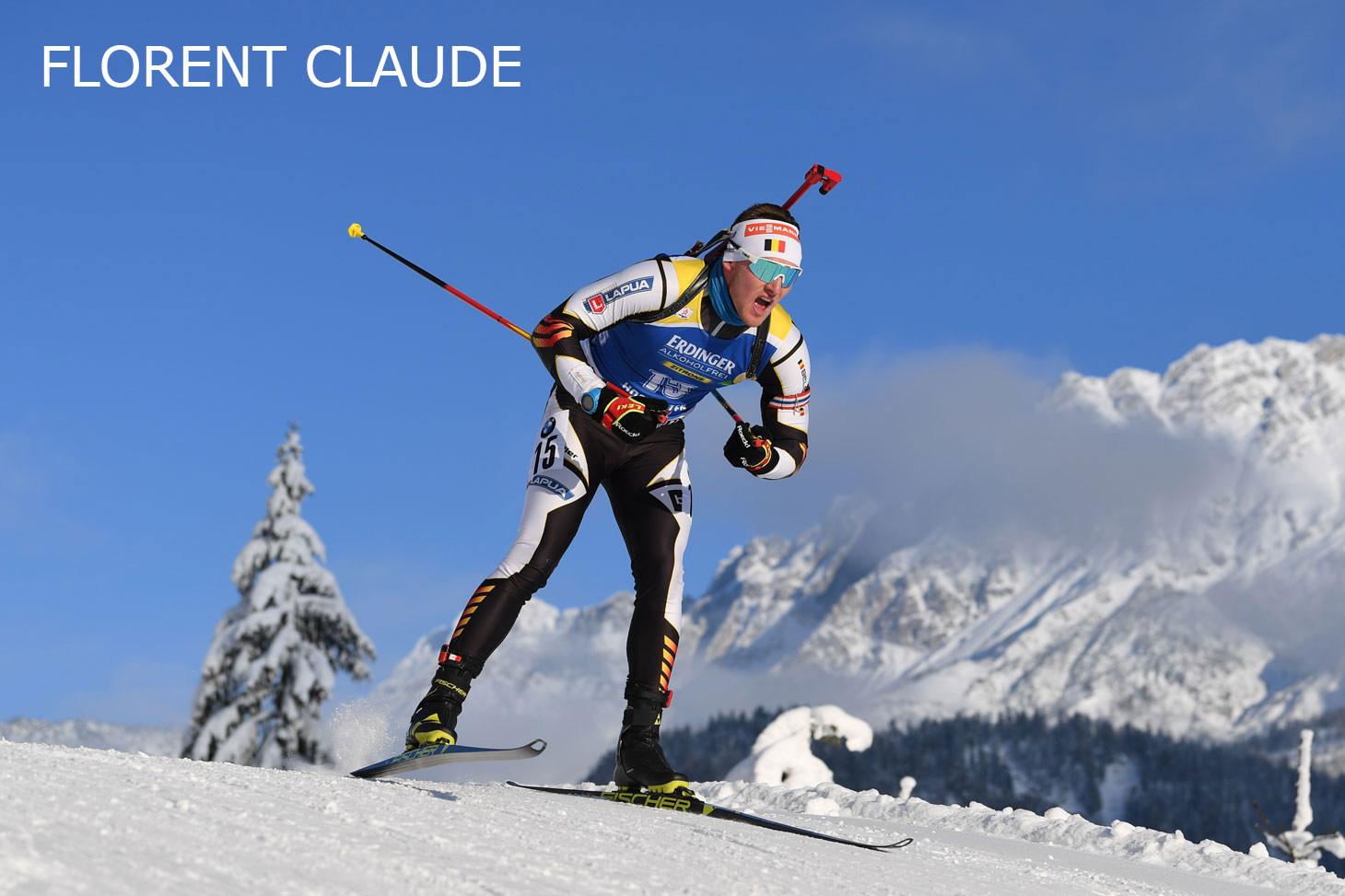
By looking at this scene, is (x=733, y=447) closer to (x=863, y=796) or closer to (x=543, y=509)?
(x=543, y=509)

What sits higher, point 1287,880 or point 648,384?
point 648,384

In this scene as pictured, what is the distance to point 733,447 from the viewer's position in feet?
22.5

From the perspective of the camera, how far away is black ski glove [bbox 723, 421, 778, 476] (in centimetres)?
680

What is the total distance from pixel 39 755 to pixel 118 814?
4.39ft

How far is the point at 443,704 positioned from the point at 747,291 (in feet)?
7.87

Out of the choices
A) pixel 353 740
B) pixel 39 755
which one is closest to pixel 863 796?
pixel 353 740

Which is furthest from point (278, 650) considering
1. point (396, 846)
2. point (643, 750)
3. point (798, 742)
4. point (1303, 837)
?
point (1303, 837)

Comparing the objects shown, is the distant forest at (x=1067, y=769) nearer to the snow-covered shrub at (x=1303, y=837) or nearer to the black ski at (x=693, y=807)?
the snow-covered shrub at (x=1303, y=837)

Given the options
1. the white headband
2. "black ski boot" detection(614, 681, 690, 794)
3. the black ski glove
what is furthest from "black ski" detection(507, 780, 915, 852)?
the white headband

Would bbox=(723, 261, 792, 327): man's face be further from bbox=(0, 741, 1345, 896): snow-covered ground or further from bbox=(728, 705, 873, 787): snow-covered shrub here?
bbox=(728, 705, 873, 787): snow-covered shrub

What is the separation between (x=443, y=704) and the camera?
619cm

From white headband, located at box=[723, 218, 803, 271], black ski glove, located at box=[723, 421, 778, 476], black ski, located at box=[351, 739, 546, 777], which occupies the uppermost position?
white headband, located at box=[723, 218, 803, 271]

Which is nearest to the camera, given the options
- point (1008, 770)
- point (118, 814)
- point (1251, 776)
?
point (118, 814)

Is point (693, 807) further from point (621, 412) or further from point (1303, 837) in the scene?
point (1303, 837)
